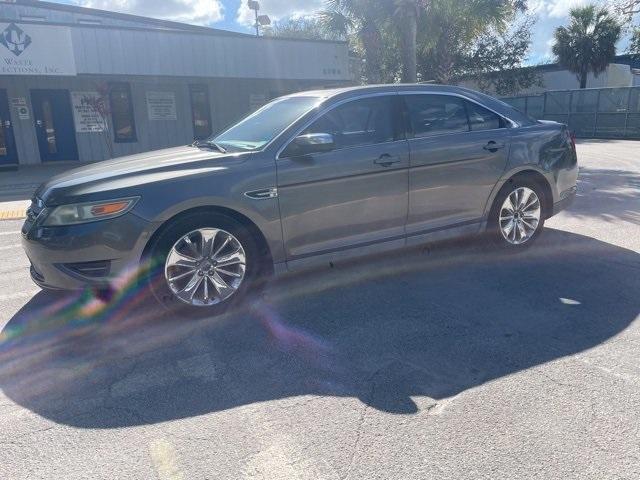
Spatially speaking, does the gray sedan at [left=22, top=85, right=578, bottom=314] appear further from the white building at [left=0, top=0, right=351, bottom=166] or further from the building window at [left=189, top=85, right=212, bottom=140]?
the building window at [left=189, top=85, right=212, bottom=140]

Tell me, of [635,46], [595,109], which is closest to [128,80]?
[595,109]

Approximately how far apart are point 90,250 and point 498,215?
3.64 metres

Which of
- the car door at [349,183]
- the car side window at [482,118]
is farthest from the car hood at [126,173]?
the car side window at [482,118]

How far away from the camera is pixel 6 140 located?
15.2 m

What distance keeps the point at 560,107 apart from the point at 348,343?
2473cm

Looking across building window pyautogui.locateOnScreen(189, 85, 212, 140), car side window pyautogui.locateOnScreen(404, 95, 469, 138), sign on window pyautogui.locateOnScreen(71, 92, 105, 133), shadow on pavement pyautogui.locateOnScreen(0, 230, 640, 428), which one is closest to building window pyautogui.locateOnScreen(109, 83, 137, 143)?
sign on window pyautogui.locateOnScreen(71, 92, 105, 133)

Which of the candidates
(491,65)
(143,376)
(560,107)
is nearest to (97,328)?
(143,376)

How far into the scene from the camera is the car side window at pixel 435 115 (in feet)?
15.3

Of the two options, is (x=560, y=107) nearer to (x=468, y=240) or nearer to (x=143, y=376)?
(x=468, y=240)

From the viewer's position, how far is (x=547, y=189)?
5.32 metres

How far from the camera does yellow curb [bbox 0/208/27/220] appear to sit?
812 cm

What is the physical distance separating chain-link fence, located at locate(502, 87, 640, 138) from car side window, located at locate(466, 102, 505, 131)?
19.5 m

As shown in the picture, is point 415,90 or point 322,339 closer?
point 322,339

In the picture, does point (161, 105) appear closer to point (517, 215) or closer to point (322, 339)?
point (517, 215)
